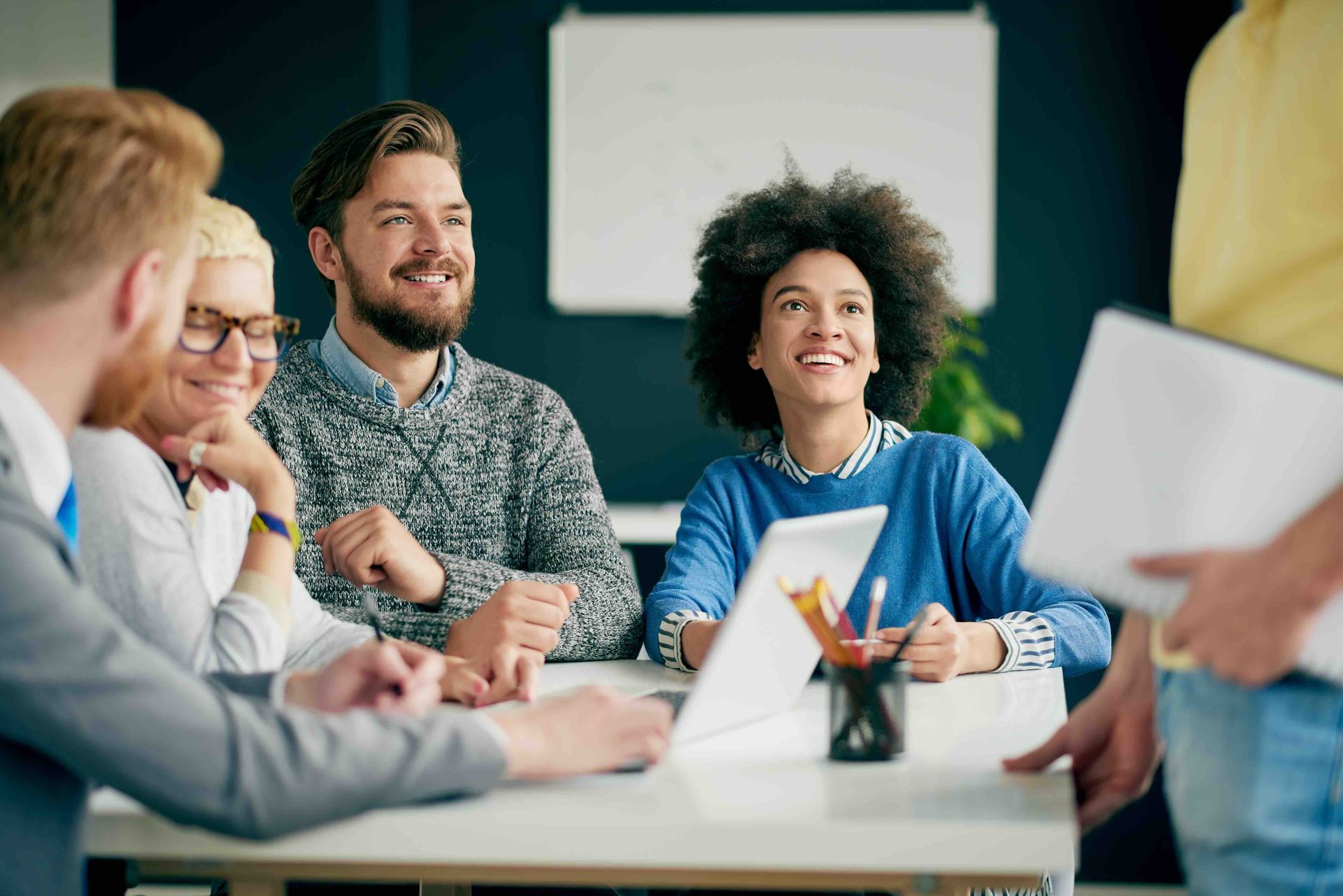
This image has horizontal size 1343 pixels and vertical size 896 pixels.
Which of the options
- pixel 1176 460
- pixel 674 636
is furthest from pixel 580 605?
pixel 1176 460

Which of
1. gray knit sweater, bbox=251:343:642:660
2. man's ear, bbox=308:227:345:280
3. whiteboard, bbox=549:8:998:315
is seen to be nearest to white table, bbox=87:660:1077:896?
gray knit sweater, bbox=251:343:642:660

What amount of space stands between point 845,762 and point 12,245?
0.82 m

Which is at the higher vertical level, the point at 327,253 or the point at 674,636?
the point at 327,253

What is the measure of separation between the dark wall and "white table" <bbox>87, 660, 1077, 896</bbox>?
10.1 ft

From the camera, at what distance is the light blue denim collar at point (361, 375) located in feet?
6.94

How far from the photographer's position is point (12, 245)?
0.95 metres

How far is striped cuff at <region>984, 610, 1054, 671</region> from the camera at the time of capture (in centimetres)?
164

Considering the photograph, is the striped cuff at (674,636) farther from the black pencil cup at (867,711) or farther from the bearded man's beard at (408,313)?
the bearded man's beard at (408,313)

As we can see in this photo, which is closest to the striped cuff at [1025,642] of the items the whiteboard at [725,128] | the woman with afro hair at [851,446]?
the woman with afro hair at [851,446]

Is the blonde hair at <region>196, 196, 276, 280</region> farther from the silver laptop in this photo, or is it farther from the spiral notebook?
the spiral notebook

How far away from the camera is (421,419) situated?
6.91 feet

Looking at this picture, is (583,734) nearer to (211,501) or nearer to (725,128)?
(211,501)

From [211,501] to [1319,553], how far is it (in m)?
1.12

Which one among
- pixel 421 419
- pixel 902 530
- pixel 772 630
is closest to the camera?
pixel 772 630
